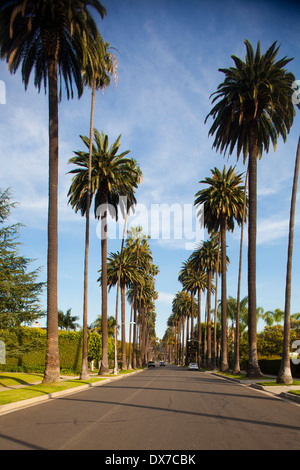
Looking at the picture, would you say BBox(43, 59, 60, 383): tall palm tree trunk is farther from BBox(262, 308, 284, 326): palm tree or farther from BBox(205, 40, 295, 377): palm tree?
BBox(262, 308, 284, 326): palm tree

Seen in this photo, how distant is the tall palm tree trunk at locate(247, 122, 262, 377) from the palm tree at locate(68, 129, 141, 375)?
1072 cm

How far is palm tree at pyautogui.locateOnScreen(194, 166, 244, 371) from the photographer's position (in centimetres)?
4762

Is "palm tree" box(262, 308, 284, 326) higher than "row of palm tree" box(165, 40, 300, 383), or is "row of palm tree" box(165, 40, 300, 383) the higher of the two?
"row of palm tree" box(165, 40, 300, 383)

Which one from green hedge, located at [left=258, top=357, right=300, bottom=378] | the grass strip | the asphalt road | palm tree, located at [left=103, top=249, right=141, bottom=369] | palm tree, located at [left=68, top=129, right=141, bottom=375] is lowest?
green hedge, located at [left=258, top=357, right=300, bottom=378]

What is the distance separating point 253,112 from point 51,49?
16.9m

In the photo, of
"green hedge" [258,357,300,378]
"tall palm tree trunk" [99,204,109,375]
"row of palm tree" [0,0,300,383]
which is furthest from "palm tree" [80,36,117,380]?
"green hedge" [258,357,300,378]

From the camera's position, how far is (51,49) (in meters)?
22.6

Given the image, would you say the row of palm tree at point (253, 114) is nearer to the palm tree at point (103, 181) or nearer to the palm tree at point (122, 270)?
the palm tree at point (103, 181)

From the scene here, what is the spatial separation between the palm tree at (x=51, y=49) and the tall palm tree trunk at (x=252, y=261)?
49.5 feet

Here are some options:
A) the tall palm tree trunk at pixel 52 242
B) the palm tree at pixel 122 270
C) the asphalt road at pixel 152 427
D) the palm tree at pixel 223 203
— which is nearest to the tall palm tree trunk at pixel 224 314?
the palm tree at pixel 223 203

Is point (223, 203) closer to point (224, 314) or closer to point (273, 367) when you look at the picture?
point (224, 314)

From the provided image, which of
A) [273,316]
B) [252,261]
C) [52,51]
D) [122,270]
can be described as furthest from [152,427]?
[273,316]

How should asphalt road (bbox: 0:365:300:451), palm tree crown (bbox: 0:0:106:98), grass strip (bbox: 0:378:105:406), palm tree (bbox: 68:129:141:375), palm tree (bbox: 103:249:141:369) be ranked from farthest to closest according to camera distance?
palm tree (bbox: 103:249:141:369) < palm tree (bbox: 68:129:141:375) < palm tree crown (bbox: 0:0:106:98) < grass strip (bbox: 0:378:105:406) < asphalt road (bbox: 0:365:300:451)

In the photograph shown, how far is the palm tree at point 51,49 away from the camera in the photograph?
21.0 metres
